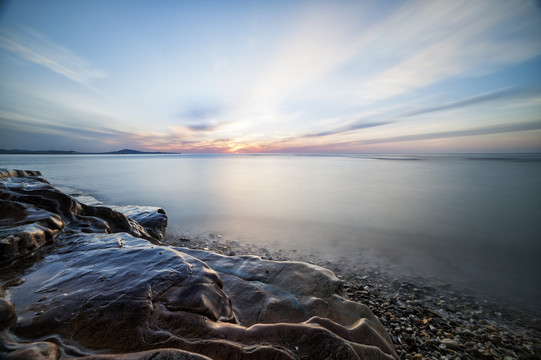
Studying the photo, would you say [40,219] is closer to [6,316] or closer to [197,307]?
[6,316]

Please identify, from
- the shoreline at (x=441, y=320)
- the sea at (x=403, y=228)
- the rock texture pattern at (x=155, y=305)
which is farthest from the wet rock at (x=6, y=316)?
the sea at (x=403, y=228)

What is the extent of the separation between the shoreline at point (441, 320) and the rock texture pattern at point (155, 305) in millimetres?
955

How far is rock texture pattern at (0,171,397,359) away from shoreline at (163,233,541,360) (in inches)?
37.6

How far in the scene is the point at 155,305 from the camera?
255cm

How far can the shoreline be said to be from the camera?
135 inches

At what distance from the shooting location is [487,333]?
384cm

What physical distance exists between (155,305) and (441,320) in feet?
17.0

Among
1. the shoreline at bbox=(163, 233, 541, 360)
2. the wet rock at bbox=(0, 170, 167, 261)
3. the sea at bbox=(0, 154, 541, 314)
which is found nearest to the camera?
the shoreline at bbox=(163, 233, 541, 360)

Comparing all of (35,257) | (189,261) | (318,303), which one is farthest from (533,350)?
(35,257)

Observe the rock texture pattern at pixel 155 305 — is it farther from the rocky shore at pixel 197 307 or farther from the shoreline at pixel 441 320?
the shoreline at pixel 441 320

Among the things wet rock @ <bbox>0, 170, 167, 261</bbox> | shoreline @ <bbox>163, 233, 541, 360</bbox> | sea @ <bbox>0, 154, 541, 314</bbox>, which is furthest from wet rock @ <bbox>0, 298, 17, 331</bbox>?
sea @ <bbox>0, 154, 541, 314</bbox>

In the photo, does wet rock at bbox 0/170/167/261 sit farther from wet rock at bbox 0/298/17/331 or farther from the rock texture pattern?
wet rock at bbox 0/298/17/331

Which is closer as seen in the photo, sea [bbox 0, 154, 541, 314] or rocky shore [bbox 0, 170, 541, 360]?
rocky shore [bbox 0, 170, 541, 360]

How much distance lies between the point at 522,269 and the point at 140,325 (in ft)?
32.6
